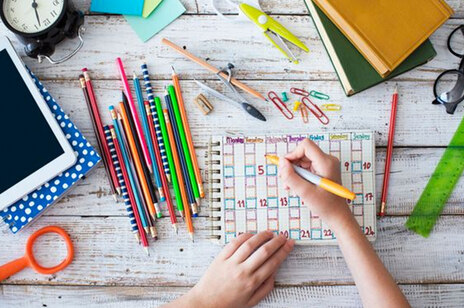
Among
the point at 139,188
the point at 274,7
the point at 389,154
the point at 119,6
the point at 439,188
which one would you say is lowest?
the point at 439,188

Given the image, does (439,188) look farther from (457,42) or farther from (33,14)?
(33,14)

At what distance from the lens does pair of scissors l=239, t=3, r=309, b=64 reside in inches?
44.8

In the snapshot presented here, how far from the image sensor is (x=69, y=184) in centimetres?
112

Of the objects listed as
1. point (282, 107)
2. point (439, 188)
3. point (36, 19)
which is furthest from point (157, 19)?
point (439, 188)

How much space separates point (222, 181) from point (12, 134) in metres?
0.53

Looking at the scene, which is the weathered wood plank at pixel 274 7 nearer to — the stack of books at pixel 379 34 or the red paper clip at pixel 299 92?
the stack of books at pixel 379 34

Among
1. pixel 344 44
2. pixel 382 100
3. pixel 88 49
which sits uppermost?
pixel 88 49

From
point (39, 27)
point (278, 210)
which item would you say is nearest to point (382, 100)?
point (278, 210)

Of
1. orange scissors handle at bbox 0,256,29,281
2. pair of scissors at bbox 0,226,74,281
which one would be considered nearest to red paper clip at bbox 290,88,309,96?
pair of scissors at bbox 0,226,74,281

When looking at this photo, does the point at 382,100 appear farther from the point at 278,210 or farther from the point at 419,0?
the point at 278,210

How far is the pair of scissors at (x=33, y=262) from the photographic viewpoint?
112 cm

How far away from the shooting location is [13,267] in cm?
112

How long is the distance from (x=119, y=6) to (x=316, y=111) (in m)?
0.58

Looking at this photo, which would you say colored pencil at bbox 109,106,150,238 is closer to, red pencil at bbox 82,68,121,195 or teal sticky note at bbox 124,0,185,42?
red pencil at bbox 82,68,121,195
